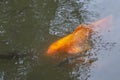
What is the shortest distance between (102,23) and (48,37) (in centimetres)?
131

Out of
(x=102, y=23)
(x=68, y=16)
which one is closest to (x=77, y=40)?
(x=102, y=23)

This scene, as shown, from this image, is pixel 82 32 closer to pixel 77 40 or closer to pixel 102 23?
pixel 77 40

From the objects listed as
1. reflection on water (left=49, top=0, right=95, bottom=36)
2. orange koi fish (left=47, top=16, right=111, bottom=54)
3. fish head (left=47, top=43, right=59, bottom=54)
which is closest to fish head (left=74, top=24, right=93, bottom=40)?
orange koi fish (left=47, top=16, right=111, bottom=54)

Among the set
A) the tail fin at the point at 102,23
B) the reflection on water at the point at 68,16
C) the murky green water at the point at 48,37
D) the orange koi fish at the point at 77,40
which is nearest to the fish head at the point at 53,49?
the orange koi fish at the point at 77,40

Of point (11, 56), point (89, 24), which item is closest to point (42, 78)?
point (11, 56)

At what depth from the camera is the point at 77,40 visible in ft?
25.0

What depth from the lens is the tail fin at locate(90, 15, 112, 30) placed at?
8.00 m

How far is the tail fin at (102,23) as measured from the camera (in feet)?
26.3

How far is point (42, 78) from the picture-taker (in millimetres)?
6648

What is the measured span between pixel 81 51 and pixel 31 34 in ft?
4.56

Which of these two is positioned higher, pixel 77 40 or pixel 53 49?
pixel 77 40

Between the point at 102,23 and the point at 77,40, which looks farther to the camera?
the point at 102,23

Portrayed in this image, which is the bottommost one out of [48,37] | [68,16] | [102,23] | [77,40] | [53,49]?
[53,49]

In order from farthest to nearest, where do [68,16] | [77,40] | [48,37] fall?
[68,16] → [48,37] → [77,40]
